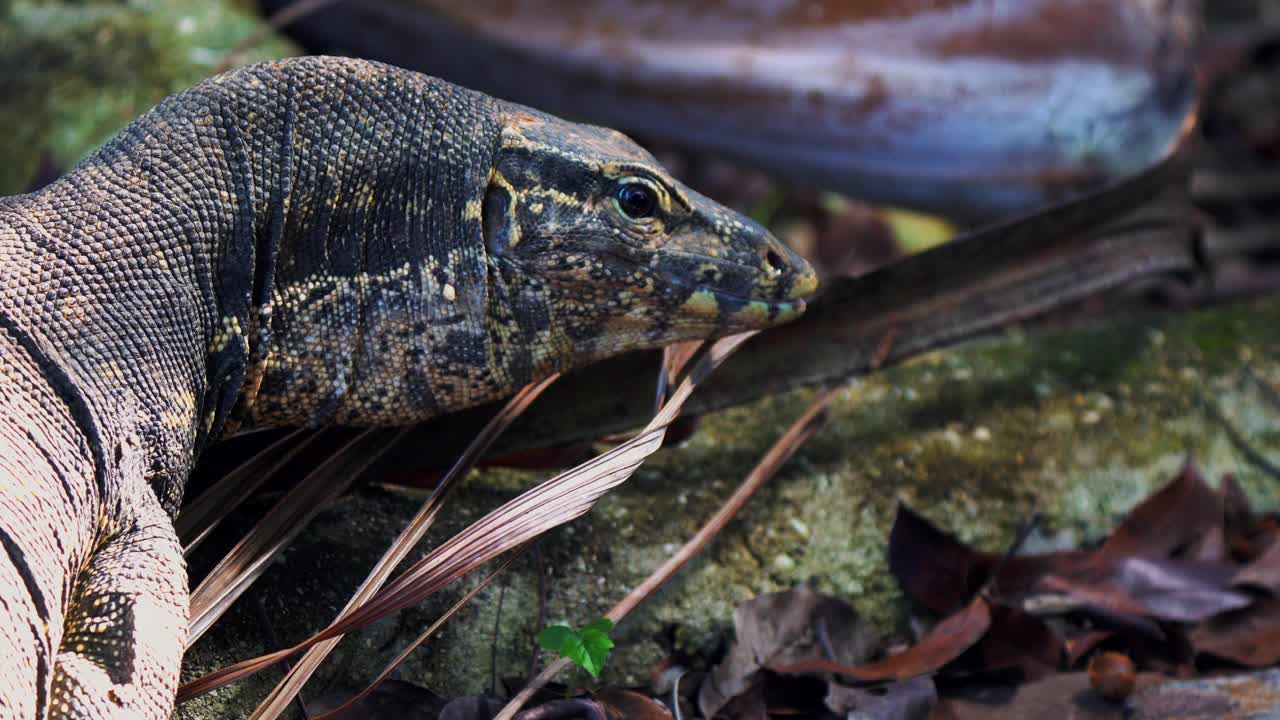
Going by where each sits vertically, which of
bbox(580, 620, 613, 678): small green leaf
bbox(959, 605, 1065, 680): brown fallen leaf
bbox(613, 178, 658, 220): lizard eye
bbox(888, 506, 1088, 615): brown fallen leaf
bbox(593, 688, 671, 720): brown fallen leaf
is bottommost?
bbox(959, 605, 1065, 680): brown fallen leaf

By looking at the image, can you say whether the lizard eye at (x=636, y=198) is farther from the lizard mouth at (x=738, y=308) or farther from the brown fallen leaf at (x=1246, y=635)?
the brown fallen leaf at (x=1246, y=635)

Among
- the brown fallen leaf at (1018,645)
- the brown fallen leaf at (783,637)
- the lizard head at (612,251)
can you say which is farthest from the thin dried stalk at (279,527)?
the brown fallen leaf at (1018,645)

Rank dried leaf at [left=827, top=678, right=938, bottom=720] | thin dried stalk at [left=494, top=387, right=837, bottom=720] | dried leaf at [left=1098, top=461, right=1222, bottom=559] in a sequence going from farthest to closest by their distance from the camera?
dried leaf at [left=1098, top=461, right=1222, bottom=559] → dried leaf at [left=827, top=678, right=938, bottom=720] → thin dried stalk at [left=494, top=387, right=837, bottom=720]

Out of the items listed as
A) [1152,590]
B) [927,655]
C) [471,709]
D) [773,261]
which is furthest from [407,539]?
[1152,590]

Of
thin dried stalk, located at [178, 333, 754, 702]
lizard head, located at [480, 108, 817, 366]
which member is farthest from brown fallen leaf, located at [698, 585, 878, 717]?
lizard head, located at [480, 108, 817, 366]

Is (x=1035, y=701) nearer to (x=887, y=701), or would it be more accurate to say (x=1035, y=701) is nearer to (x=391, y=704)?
(x=887, y=701)

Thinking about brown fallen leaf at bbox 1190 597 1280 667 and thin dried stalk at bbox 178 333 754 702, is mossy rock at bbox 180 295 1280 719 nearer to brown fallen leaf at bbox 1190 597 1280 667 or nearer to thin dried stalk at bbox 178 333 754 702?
thin dried stalk at bbox 178 333 754 702

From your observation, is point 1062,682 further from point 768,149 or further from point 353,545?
point 768,149
